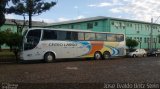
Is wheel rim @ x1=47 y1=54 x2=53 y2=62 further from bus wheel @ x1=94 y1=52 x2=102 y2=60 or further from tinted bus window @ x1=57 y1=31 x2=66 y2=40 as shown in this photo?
bus wheel @ x1=94 y1=52 x2=102 y2=60

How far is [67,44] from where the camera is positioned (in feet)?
101

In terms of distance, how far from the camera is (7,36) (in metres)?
35.4

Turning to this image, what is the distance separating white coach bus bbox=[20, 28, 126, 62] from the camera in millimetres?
27656

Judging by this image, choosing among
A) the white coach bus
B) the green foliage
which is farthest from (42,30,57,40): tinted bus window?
the green foliage

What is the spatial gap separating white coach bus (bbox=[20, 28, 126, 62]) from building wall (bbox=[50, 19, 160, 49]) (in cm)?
2823

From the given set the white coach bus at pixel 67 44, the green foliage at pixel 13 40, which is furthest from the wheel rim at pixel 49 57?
the green foliage at pixel 13 40

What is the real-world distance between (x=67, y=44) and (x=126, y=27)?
41793 millimetres

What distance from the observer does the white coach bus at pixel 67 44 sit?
2766 cm

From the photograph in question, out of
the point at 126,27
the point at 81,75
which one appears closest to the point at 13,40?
the point at 81,75

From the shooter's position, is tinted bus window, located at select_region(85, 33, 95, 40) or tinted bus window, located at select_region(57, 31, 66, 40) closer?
tinted bus window, located at select_region(57, 31, 66, 40)

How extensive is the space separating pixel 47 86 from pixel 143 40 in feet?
224

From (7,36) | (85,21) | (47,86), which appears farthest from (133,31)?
(47,86)

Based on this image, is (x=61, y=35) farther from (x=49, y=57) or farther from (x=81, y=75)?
(x=81, y=75)

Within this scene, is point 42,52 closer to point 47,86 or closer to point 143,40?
point 47,86
